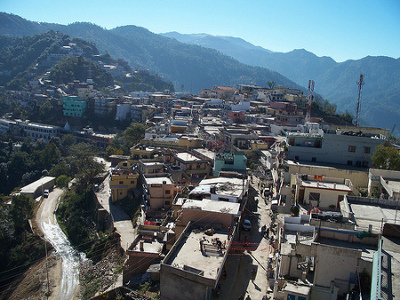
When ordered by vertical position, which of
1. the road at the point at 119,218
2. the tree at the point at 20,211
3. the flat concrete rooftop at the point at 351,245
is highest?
the flat concrete rooftop at the point at 351,245

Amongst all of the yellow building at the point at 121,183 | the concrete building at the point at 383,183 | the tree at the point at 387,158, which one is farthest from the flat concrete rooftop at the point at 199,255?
the yellow building at the point at 121,183

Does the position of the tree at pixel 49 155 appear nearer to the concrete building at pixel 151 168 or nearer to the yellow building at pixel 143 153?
the yellow building at pixel 143 153

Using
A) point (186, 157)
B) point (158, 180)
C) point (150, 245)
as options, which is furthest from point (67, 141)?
point (150, 245)

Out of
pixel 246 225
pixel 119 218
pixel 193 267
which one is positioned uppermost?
pixel 193 267

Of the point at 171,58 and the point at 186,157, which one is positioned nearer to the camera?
the point at 186,157

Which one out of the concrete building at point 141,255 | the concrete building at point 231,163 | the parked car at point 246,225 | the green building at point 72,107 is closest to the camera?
the concrete building at point 141,255

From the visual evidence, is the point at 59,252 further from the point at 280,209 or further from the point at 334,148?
the point at 334,148

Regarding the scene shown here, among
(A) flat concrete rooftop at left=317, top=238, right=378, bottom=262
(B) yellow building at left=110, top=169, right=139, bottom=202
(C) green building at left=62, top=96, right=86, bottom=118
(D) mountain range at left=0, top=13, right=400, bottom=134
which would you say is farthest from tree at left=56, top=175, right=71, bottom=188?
(D) mountain range at left=0, top=13, right=400, bottom=134

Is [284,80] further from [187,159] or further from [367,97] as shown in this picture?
[187,159]

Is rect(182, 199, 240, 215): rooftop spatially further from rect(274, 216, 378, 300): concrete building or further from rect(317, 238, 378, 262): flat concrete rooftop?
rect(317, 238, 378, 262): flat concrete rooftop
